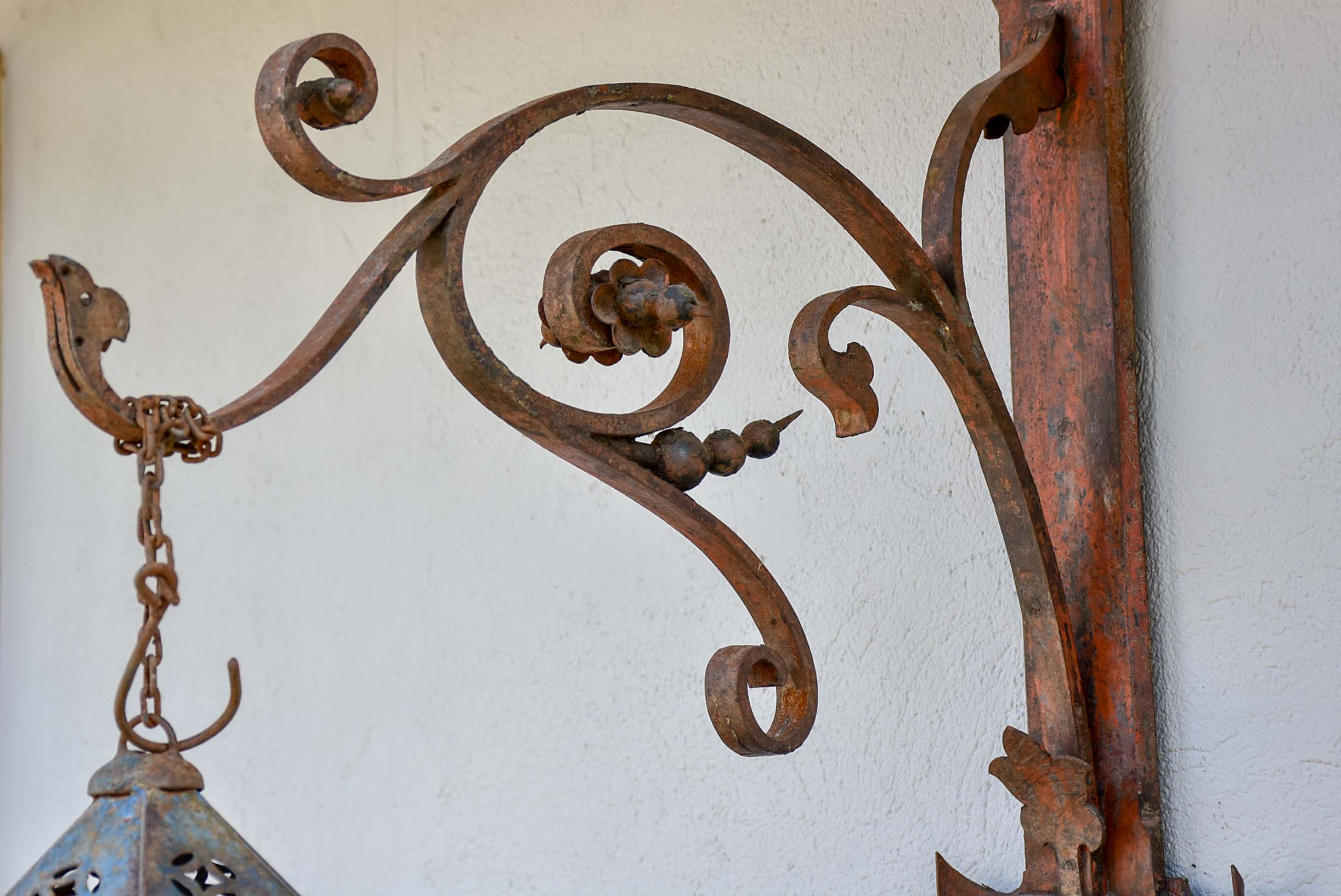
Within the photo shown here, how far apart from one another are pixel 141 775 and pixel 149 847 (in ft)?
0.12

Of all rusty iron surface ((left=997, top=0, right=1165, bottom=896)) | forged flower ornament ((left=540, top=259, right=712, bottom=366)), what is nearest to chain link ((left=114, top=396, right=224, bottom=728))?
forged flower ornament ((left=540, top=259, right=712, bottom=366))

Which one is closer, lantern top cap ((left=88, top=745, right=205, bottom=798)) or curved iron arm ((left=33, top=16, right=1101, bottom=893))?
curved iron arm ((left=33, top=16, right=1101, bottom=893))

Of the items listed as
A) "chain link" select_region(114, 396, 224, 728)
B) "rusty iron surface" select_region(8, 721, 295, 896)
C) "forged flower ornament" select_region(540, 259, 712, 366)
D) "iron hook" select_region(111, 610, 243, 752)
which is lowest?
"rusty iron surface" select_region(8, 721, 295, 896)

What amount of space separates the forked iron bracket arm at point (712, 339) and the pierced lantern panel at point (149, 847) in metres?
0.19

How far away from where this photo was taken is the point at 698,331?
617mm

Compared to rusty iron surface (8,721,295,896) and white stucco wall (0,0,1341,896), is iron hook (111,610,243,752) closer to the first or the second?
rusty iron surface (8,721,295,896)

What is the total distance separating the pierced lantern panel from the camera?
62cm

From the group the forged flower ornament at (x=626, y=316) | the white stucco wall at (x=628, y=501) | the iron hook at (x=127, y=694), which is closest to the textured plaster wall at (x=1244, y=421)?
the white stucco wall at (x=628, y=501)

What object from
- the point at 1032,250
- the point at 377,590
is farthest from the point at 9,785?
the point at 1032,250

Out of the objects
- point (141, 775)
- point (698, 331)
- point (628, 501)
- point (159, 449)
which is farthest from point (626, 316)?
point (628, 501)

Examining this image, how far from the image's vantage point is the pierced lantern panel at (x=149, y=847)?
2.04 ft

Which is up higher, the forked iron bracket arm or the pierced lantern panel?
the forked iron bracket arm

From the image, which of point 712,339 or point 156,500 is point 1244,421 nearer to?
point 712,339

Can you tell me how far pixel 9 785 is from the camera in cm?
161
